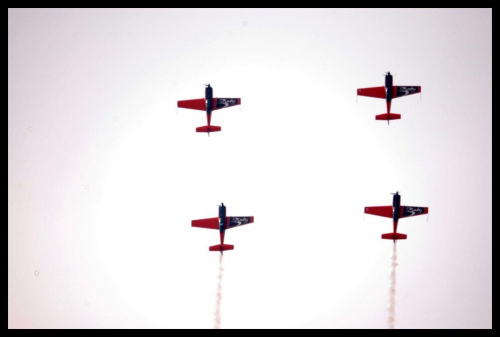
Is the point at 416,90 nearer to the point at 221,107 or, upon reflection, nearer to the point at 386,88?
the point at 386,88

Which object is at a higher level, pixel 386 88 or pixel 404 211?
pixel 386 88

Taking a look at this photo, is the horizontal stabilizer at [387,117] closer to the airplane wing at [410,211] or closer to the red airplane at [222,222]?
the airplane wing at [410,211]

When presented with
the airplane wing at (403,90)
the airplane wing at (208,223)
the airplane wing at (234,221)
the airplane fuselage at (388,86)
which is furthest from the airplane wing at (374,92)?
the airplane wing at (208,223)

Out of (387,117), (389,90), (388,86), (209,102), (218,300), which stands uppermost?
(388,86)

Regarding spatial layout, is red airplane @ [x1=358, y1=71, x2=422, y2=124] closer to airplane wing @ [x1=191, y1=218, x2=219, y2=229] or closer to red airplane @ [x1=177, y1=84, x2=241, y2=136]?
red airplane @ [x1=177, y1=84, x2=241, y2=136]

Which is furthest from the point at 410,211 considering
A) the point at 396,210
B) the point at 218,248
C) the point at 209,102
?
the point at 209,102

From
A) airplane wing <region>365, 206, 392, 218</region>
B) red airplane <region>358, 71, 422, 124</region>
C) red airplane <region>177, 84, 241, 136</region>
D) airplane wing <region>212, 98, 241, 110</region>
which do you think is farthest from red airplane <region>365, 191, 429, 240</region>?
red airplane <region>177, 84, 241, 136</region>

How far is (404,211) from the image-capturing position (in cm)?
7550

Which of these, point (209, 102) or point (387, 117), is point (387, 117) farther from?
point (209, 102)

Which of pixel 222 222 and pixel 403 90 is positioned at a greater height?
pixel 403 90
